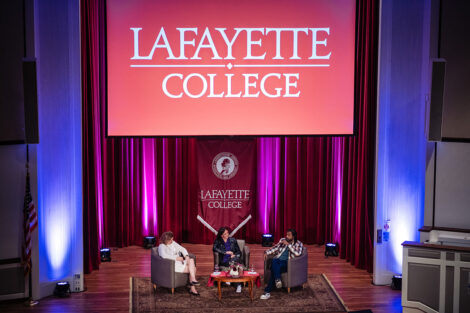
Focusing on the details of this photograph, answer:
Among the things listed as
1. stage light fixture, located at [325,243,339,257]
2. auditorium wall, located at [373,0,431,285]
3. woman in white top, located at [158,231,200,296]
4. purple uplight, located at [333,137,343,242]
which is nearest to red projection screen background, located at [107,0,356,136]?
auditorium wall, located at [373,0,431,285]

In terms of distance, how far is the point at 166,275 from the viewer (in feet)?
24.7

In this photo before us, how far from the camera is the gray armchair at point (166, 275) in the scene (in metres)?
7.48

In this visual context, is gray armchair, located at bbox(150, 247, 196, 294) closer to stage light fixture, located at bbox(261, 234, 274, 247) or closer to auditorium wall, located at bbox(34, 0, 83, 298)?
auditorium wall, located at bbox(34, 0, 83, 298)

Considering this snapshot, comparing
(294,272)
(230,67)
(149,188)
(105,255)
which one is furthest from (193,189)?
(294,272)

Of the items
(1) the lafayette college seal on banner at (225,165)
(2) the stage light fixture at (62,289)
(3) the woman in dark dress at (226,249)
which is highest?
(1) the lafayette college seal on banner at (225,165)

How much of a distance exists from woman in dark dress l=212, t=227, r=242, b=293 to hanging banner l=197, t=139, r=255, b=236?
1.93 m

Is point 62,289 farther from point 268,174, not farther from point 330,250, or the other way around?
point 330,250

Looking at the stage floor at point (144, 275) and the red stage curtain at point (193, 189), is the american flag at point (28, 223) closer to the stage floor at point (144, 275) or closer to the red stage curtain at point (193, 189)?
the stage floor at point (144, 275)

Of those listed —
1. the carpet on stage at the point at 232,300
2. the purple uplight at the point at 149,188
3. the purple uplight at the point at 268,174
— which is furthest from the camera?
the purple uplight at the point at 268,174

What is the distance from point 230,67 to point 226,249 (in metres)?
2.56

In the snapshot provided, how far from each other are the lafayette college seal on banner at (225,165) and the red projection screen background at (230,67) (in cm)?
170

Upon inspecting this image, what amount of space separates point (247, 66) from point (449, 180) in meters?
3.13

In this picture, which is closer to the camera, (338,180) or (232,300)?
(232,300)

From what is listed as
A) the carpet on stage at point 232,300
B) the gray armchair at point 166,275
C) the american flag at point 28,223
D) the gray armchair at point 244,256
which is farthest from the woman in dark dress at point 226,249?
the american flag at point 28,223
